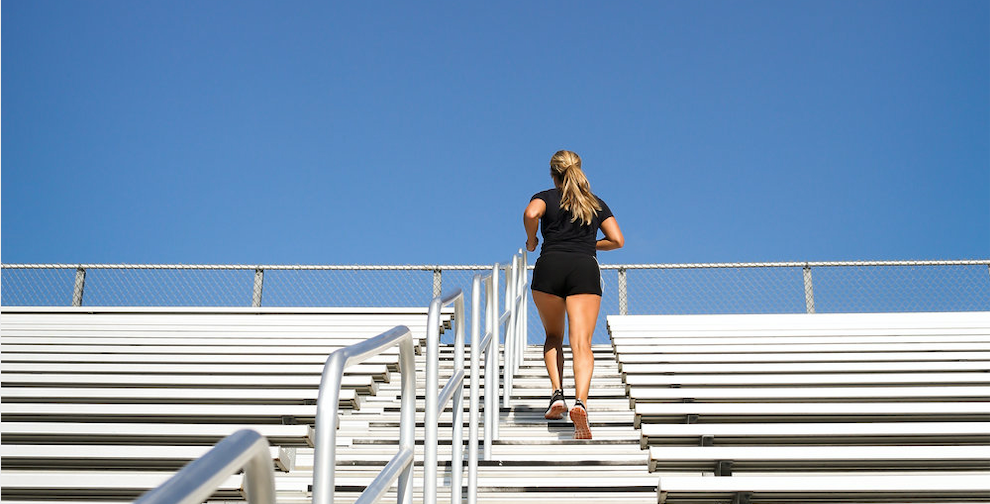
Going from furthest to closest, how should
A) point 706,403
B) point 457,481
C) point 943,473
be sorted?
point 706,403 < point 943,473 < point 457,481

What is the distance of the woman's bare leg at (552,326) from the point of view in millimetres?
4766

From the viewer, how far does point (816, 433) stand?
13.4 ft

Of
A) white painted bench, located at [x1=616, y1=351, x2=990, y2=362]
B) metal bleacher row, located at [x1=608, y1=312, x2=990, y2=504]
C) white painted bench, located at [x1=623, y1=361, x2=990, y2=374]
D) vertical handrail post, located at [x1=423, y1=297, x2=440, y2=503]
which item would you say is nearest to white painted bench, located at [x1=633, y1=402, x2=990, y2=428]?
metal bleacher row, located at [x1=608, y1=312, x2=990, y2=504]

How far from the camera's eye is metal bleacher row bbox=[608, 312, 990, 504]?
3.56 metres

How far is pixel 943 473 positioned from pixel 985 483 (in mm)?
357

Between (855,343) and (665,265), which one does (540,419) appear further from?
(665,265)

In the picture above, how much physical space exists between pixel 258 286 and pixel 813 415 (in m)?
5.75

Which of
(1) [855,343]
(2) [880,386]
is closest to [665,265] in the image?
(1) [855,343]

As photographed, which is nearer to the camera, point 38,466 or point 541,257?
point 38,466

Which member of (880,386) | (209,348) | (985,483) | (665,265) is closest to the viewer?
(985,483)

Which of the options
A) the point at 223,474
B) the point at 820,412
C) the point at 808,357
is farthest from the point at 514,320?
the point at 223,474

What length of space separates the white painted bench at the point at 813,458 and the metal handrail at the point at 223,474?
283 cm

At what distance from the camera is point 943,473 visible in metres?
3.82

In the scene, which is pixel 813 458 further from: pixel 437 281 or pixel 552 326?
pixel 437 281
